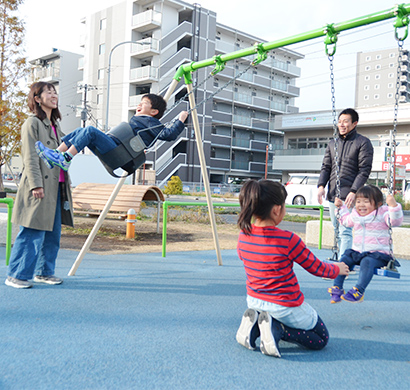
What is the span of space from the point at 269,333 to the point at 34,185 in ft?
7.82

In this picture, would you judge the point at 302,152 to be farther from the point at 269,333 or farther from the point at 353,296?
the point at 269,333

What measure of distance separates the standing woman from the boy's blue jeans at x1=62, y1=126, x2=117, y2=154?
20.1 inches

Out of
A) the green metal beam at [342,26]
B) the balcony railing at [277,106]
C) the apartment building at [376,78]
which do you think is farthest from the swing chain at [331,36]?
the apartment building at [376,78]

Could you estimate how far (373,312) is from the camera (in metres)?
3.48

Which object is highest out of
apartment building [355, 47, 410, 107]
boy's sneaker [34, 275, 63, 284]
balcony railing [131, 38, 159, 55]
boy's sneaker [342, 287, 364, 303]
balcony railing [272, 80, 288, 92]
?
apartment building [355, 47, 410, 107]

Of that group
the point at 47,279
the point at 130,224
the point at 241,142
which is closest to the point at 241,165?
the point at 241,142

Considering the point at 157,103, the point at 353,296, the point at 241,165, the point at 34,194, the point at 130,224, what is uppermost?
the point at 241,165

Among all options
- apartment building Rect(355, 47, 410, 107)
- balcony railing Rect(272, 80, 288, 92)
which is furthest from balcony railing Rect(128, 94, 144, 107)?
apartment building Rect(355, 47, 410, 107)

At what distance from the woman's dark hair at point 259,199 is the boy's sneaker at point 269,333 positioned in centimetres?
53

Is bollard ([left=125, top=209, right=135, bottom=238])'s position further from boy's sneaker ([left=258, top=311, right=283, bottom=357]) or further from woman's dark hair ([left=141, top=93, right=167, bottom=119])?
boy's sneaker ([left=258, top=311, right=283, bottom=357])

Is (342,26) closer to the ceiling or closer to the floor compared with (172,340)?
closer to the ceiling

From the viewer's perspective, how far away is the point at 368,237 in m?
3.19

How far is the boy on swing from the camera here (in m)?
3.27

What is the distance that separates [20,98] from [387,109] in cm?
2837
